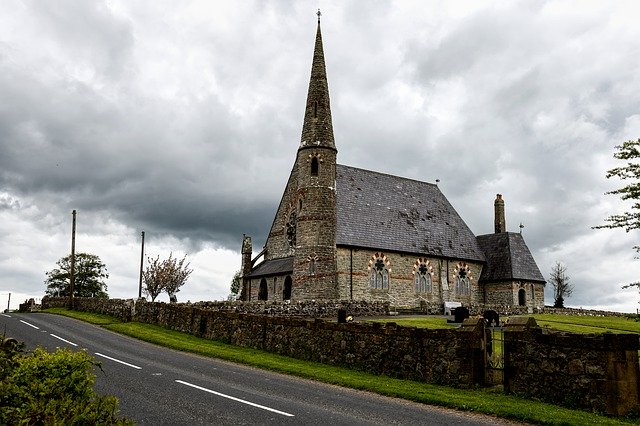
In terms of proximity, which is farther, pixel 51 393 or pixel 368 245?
A: pixel 368 245

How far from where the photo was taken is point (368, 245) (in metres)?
45.4

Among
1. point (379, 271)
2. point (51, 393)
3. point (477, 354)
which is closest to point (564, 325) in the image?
point (379, 271)

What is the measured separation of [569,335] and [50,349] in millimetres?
17736

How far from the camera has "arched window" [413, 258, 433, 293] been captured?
48844mm

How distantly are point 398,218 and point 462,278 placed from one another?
893 cm

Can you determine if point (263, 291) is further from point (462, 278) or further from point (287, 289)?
point (462, 278)

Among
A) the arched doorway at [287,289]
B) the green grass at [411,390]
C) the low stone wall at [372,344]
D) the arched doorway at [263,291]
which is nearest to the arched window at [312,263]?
the arched doorway at [287,289]

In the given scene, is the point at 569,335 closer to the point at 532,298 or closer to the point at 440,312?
the point at 440,312

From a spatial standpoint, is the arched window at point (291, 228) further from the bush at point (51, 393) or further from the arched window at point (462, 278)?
the bush at point (51, 393)

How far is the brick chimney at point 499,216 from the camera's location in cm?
5922

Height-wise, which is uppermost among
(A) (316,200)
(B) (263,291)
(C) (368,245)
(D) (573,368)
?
(A) (316,200)

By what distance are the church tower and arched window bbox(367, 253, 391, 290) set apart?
4.25m

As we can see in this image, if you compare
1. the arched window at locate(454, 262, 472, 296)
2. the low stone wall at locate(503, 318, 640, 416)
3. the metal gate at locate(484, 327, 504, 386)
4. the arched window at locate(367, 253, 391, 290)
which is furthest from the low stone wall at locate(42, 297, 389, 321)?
the low stone wall at locate(503, 318, 640, 416)

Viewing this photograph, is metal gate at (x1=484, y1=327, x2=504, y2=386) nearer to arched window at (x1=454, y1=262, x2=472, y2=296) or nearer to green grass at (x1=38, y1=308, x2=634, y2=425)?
green grass at (x1=38, y1=308, x2=634, y2=425)
